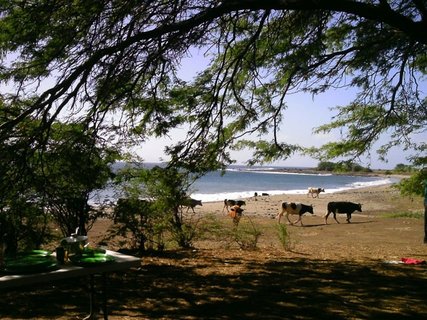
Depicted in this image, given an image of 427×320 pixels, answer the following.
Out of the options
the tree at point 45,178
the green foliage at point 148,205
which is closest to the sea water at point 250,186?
the green foliage at point 148,205

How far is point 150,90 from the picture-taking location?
621cm

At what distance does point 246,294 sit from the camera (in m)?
5.50

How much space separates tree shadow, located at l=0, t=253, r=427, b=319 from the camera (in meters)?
4.68

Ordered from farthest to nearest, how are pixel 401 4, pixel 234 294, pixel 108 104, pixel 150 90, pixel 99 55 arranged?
1. pixel 401 4
2. pixel 150 90
3. pixel 234 294
4. pixel 108 104
5. pixel 99 55

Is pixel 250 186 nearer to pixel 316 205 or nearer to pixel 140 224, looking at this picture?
pixel 316 205

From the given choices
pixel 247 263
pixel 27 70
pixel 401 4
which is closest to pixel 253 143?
pixel 247 263

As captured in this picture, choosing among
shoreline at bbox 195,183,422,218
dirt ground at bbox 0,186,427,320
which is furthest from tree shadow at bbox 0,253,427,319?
shoreline at bbox 195,183,422,218

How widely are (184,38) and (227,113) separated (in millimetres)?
2396

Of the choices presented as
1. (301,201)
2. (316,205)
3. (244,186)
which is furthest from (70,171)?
(244,186)

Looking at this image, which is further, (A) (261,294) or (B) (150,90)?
(B) (150,90)

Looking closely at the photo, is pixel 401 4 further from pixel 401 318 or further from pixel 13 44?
pixel 13 44

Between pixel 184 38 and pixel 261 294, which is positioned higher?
pixel 184 38

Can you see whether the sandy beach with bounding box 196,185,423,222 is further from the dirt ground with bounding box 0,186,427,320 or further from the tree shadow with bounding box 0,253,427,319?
the tree shadow with bounding box 0,253,427,319

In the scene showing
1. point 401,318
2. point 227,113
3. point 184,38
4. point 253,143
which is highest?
point 184,38
